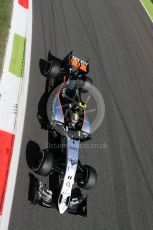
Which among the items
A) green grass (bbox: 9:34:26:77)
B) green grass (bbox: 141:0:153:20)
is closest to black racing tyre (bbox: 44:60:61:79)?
green grass (bbox: 9:34:26:77)

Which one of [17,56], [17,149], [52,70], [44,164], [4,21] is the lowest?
[44,164]

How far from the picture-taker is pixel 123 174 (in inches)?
355

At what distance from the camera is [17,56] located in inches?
400

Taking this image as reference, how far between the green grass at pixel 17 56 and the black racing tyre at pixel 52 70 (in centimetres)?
74

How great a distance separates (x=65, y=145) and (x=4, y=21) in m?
4.96

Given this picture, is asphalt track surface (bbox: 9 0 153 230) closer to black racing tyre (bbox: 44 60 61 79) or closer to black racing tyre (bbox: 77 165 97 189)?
black racing tyre (bbox: 44 60 61 79)

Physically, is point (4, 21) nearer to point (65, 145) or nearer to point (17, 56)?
point (17, 56)

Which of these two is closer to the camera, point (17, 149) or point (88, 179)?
point (88, 179)

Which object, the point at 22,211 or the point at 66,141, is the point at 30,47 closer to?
the point at 66,141

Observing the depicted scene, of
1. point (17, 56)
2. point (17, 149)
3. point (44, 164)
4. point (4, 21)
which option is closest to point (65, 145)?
point (44, 164)

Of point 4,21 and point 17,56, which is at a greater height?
point 4,21

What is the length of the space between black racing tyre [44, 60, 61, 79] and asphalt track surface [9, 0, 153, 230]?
31cm

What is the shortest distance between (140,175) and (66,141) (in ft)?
8.23

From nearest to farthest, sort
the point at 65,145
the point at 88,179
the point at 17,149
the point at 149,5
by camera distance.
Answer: the point at 88,179, the point at 17,149, the point at 65,145, the point at 149,5
